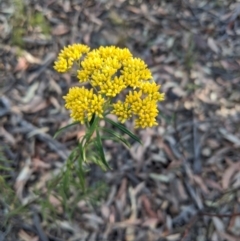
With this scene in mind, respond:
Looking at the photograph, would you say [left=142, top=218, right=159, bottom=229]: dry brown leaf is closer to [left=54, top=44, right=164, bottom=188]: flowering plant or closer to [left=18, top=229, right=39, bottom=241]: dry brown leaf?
[left=18, top=229, right=39, bottom=241]: dry brown leaf

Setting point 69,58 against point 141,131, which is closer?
point 69,58

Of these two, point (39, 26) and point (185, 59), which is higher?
point (39, 26)

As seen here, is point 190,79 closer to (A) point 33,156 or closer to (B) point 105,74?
(A) point 33,156

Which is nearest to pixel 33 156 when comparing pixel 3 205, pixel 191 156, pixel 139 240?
pixel 3 205

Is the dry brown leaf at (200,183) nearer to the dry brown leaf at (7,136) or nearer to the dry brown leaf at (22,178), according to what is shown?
the dry brown leaf at (22,178)

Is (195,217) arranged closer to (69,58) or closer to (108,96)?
(108,96)

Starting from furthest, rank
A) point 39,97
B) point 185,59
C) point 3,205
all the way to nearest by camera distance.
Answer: point 185,59 < point 39,97 < point 3,205

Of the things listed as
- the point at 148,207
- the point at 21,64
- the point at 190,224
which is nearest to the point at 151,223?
the point at 148,207

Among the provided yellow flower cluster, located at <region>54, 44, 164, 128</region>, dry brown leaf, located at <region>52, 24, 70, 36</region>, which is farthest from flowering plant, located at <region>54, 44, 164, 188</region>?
dry brown leaf, located at <region>52, 24, 70, 36</region>

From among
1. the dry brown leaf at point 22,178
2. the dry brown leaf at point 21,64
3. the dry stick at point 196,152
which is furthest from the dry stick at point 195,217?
the dry brown leaf at point 21,64
